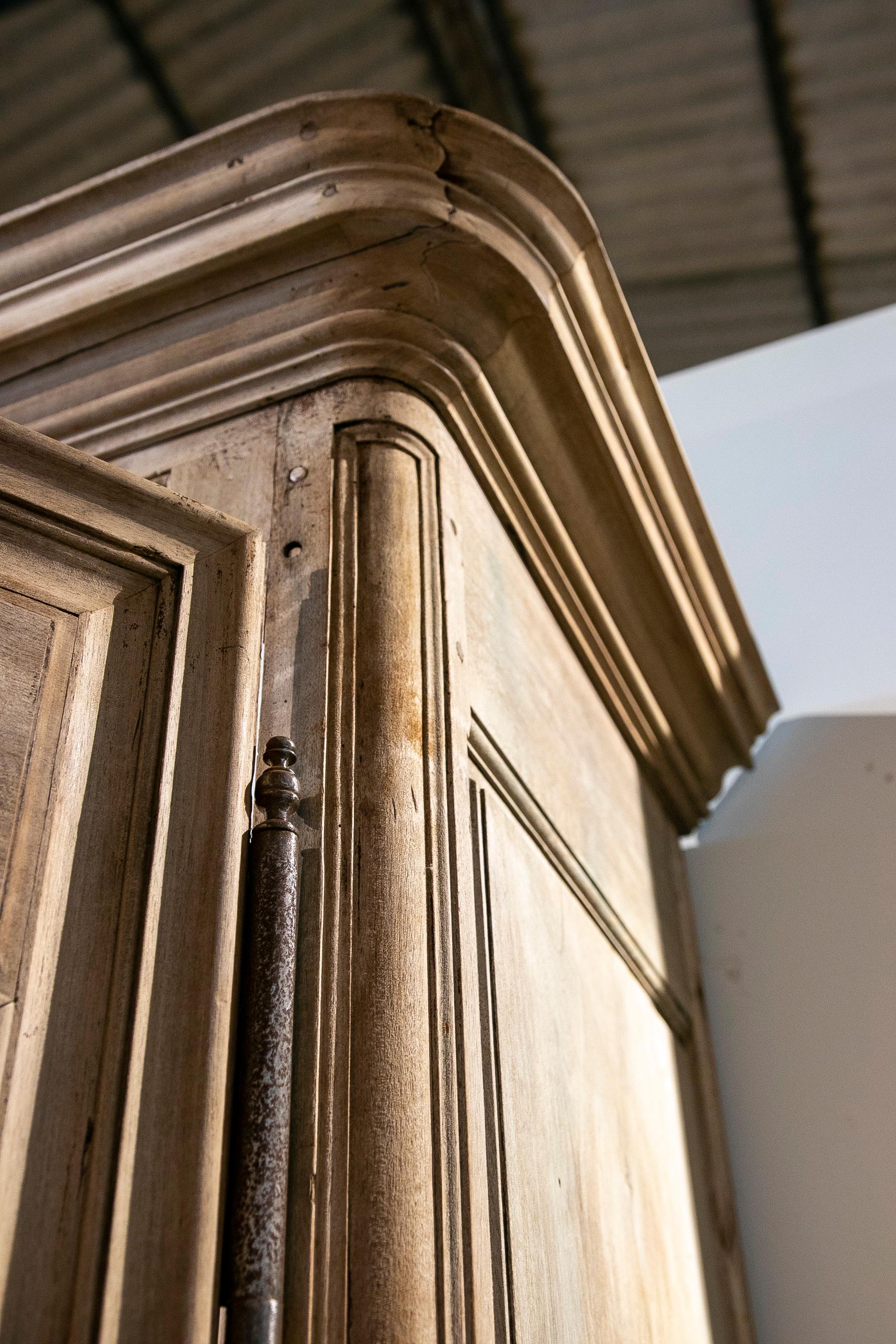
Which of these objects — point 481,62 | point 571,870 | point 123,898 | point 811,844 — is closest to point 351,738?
point 123,898

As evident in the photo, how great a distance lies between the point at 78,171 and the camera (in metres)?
3.04

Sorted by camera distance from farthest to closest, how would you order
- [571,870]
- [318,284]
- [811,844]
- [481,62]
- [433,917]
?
[481,62]
[811,844]
[571,870]
[318,284]
[433,917]

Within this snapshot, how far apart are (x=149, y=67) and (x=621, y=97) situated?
109cm

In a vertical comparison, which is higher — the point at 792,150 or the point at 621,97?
the point at 621,97

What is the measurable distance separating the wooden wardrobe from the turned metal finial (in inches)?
0.8

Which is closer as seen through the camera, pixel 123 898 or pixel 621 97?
pixel 123 898

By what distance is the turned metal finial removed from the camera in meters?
0.95

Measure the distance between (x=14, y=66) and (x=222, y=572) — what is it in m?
2.34

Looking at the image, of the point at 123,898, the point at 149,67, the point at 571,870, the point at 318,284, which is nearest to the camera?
the point at 123,898

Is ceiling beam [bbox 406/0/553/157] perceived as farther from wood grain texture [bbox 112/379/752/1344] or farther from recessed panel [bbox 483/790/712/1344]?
recessed panel [bbox 483/790/712/1344]

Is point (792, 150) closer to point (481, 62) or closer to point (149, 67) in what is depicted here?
point (481, 62)

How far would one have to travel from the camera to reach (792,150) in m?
2.81

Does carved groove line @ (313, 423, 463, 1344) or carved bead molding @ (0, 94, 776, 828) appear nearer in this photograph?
carved groove line @ (313, 423, 463, 1344)

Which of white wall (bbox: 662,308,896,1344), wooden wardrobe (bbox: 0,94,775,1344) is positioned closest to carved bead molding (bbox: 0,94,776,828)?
wooden wardrobe (bbox: 0,94,775,1344)
